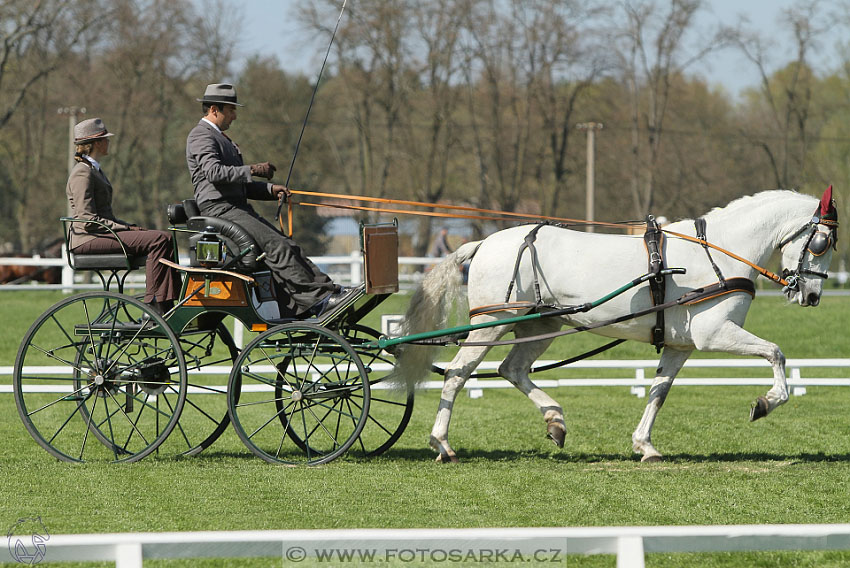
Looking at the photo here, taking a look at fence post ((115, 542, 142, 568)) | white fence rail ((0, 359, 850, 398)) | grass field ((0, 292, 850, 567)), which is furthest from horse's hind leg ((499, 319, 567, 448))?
fence post ((115, 542, 142, 568))

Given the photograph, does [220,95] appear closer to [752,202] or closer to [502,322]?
[502,322]

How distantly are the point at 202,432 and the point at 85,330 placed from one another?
1925mm

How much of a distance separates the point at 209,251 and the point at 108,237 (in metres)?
0.71

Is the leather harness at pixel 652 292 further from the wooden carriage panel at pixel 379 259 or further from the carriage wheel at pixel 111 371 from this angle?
the carriage wheel at pixel 111 371

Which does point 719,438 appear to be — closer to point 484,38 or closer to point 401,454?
point 401,454

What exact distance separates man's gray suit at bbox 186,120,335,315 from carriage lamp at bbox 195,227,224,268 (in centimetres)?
20

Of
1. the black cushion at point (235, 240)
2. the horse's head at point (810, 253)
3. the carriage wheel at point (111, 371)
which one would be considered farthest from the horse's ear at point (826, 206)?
the carriage wheel at point (111, 371)

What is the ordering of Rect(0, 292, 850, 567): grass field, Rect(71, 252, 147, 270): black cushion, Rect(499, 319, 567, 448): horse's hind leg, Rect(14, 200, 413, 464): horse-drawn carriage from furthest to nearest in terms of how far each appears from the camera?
Rect(499, 319, 567, 448): horse's hind leg < Rect(71, 252, 147, 270): black cushion < Rect(14, 200, 413, 464): horse-drawn carriage < Rect(0, 292, 850, 567): grass field

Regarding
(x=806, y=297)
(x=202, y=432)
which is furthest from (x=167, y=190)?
(x=806, y=297)

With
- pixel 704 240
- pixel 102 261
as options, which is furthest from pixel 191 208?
pixel 704 240

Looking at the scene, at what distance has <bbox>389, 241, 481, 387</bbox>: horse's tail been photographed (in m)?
7.35

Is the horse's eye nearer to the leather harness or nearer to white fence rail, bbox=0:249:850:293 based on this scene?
the leather harness

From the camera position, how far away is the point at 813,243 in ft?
23.5

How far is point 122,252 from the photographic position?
23.1ft
